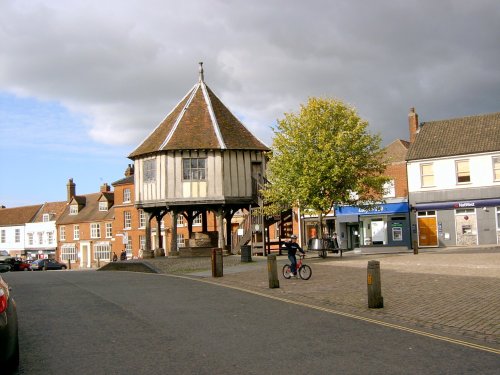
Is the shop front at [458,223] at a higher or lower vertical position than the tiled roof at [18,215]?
lower

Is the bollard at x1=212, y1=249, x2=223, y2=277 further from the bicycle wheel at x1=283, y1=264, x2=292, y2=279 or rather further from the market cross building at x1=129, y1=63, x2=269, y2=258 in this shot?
the market cross building at x1=129, y1=63, x2=269, y2=258

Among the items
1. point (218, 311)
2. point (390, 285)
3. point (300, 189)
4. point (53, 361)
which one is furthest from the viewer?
point (300, 189)

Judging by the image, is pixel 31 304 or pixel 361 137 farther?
pixel 361 137

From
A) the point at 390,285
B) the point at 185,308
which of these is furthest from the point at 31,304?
the point at 390,285

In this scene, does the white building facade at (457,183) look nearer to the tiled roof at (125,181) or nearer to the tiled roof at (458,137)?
the tiled roof at (458,137)

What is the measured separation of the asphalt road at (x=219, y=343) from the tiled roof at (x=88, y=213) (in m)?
54.0

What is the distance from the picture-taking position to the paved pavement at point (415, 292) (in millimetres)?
9969

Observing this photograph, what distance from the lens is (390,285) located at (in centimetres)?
1551

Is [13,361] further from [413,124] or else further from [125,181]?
[125,181]

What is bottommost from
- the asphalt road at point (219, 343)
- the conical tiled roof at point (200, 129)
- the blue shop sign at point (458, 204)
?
the asphalt road at point (219, 343)

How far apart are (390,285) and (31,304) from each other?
9300 mm

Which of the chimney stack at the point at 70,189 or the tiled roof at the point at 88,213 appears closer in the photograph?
the tiled roof at the point at 88,213

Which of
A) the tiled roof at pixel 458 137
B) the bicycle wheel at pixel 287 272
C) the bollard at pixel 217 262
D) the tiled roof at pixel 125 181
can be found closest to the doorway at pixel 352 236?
the tiled roof at pixel 458 137

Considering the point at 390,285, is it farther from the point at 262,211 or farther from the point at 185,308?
the point at 262,211
